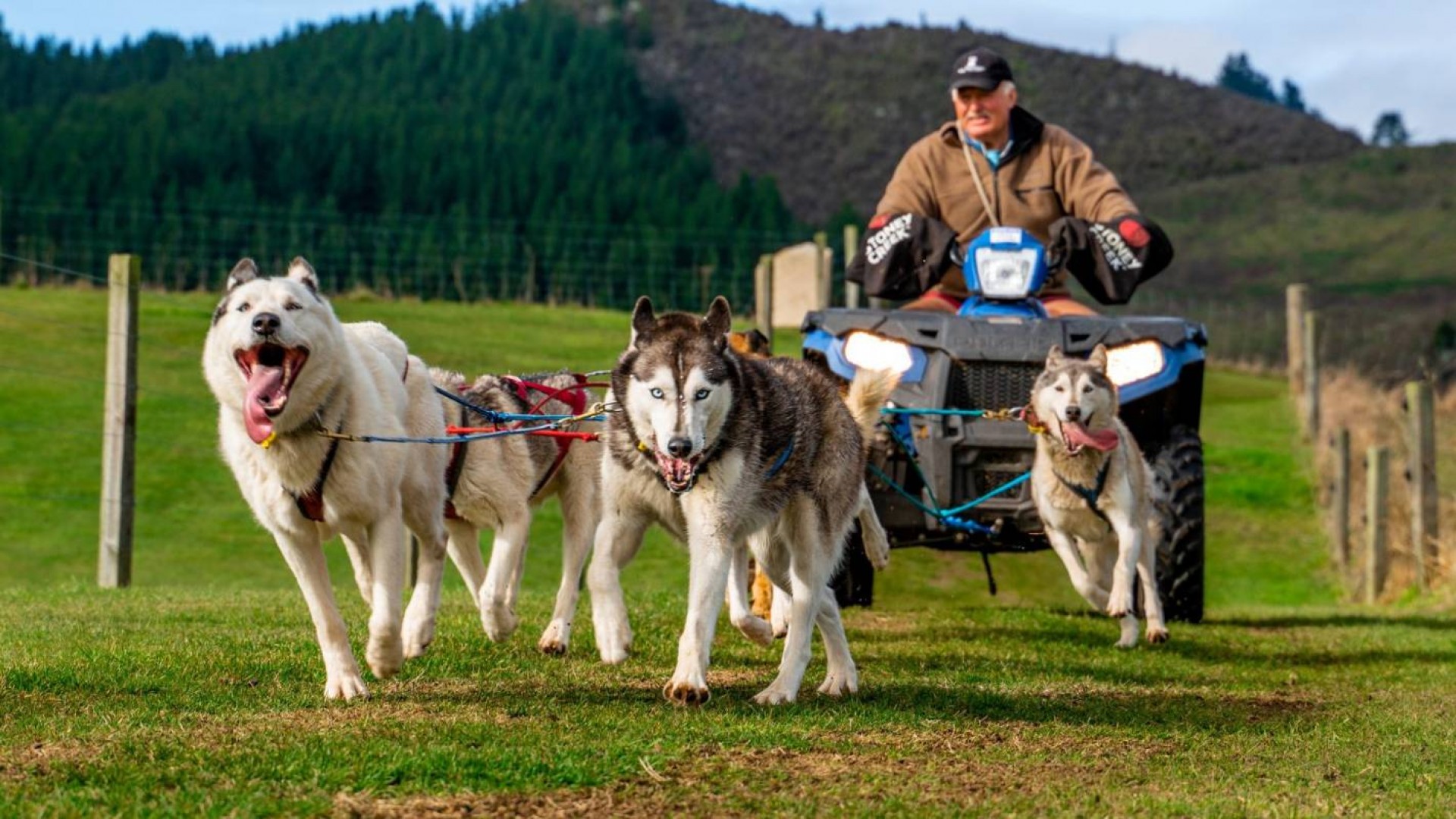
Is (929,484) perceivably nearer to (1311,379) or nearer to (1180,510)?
(1180,510)

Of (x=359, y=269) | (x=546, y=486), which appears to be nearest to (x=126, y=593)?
(x=546, y=486)

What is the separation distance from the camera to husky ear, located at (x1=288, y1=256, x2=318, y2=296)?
6238 mm

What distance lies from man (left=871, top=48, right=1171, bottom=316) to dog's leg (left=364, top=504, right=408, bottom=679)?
4545 mm

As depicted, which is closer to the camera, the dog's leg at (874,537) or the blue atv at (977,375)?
the dog's leg at (874,537)

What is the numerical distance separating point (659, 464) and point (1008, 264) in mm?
4076

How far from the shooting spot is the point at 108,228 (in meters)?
53.6

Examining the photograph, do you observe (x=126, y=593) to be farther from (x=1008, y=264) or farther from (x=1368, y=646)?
(x=1368, y=646)

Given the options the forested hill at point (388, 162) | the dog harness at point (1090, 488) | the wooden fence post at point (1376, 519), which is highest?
the forested hill at point (388, 162)

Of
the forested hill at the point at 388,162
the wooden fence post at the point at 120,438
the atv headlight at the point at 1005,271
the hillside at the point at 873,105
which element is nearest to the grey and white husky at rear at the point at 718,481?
the atv headlight at the point at 1005,271

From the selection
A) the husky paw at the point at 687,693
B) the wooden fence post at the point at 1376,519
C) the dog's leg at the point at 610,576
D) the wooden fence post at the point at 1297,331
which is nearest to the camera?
the husky paw at the point at 687,693

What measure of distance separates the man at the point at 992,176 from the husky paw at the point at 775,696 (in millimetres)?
4227

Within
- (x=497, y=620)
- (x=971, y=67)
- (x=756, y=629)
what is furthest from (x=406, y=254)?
(x=756, y=629)

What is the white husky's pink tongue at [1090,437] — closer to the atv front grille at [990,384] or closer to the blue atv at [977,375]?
the blue atv at [977,375]

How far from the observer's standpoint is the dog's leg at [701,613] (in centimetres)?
614
